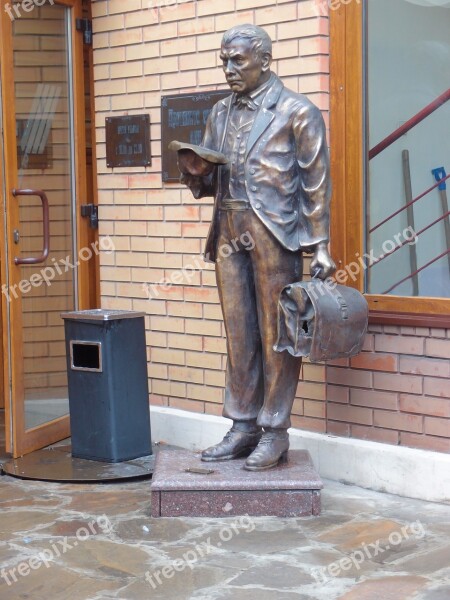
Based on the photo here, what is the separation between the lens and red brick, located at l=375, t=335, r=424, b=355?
5.93 m

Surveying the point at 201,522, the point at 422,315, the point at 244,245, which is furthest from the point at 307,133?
the point at 201,522

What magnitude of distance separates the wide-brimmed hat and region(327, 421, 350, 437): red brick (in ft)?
5.50

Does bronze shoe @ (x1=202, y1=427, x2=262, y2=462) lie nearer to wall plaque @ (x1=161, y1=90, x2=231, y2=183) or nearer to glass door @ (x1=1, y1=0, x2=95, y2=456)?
glass door @ (x1=1, y1=0, x2=95, y2=456)

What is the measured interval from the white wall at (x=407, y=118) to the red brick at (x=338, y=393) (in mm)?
590

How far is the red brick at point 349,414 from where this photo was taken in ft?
20.3

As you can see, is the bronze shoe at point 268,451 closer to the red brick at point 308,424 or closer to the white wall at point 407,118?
the red brick at point 308,424

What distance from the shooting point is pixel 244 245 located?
18.6 ft

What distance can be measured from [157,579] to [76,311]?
2706 millimetres

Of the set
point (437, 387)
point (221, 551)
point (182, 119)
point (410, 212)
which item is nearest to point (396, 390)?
point (437, 387)

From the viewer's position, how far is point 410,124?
6.08 meters

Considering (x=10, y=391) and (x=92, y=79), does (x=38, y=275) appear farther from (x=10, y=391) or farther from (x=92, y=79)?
(x=92, y=79)

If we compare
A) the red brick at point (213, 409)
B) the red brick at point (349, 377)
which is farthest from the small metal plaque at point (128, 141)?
the red brick at point (349, 377)

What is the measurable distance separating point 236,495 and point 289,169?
165 centimetres

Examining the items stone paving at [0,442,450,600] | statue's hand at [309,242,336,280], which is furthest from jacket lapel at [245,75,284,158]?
stone paving at [0,442,450,600]
